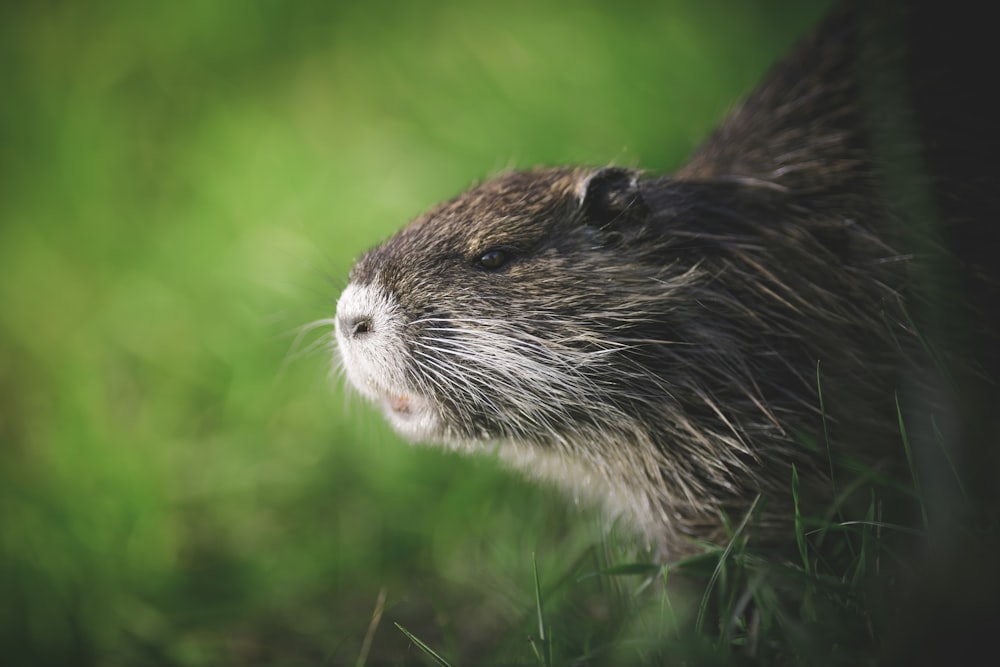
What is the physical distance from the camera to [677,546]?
2.29 m

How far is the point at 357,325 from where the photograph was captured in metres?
2.18

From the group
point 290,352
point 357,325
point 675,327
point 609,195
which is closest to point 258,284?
point 290,352

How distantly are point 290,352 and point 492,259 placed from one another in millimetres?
1906

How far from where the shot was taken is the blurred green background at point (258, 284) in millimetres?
2939

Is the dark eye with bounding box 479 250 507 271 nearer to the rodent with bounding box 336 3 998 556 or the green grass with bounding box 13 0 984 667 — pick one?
the rodent with bounding box 336 3 998 556

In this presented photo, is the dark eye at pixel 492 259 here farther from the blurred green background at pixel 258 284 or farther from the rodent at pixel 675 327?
the blurred green background at pixel 258 284

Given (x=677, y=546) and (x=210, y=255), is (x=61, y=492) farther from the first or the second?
(x=677, y=546)

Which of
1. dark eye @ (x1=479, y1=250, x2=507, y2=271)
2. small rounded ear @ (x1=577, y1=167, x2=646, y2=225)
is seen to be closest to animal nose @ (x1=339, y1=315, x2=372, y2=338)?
dark eye @ (x1=479, y1=250, x2=507, y2=271)

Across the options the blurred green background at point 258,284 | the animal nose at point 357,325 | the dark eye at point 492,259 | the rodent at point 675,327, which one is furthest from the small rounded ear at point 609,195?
the animal nose at point 357,325

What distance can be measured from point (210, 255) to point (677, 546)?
3392 millimetres

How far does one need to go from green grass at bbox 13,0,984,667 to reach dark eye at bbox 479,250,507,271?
74 centimetres

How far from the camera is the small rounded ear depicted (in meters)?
2.25

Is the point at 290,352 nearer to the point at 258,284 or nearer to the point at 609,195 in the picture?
the point at 258,284

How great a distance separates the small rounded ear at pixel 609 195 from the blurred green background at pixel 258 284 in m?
0.40
